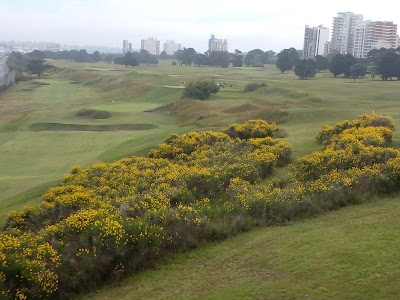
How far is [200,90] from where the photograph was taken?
144ft

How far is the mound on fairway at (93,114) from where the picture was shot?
3956cm

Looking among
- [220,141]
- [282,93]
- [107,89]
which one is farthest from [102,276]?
[107,89]

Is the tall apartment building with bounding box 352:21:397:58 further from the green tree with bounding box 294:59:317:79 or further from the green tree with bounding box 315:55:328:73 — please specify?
the green tree with bounding box 294:59:317:79

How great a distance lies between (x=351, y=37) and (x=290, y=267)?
145 metres

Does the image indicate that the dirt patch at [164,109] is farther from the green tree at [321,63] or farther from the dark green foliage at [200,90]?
the green tree at [321,63]

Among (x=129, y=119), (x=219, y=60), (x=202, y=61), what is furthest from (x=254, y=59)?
(x=129, y=119)

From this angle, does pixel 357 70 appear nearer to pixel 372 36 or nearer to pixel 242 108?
pixel 242 108

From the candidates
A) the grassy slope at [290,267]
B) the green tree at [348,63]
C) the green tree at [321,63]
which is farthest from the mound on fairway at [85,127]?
the green tree at [321,63]

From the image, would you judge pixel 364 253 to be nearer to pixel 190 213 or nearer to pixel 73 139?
pixel 190 213

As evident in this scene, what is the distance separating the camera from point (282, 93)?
1649 inches

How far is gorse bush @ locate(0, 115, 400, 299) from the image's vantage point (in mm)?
8562

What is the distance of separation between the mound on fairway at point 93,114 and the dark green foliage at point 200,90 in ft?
25.6

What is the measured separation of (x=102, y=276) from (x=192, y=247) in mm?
2032

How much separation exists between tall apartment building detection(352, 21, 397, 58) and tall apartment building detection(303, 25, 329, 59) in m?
10.9
